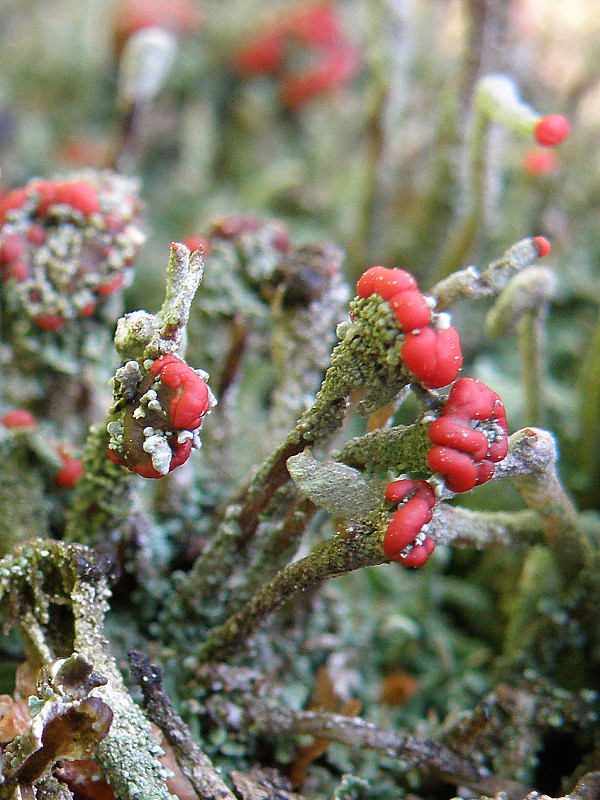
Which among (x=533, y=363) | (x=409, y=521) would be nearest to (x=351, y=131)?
(x=533, y=363)

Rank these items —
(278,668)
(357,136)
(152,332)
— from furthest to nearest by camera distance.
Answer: (357,136), (278,668), (152,332)

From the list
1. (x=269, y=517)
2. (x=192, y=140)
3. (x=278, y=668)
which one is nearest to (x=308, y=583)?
(x=269, y=517)

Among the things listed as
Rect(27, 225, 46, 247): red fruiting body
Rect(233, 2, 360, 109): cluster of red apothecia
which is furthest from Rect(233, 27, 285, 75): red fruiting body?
Rect(27, 225, 46, 247): red fruiting body

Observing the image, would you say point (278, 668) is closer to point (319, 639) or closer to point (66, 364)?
point (319, 639)

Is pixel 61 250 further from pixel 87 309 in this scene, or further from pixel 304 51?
pixel 304 51

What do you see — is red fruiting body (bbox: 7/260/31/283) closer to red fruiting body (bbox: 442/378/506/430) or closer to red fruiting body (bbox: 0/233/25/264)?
red fruiting body (bbox: 0/233/25/264)
